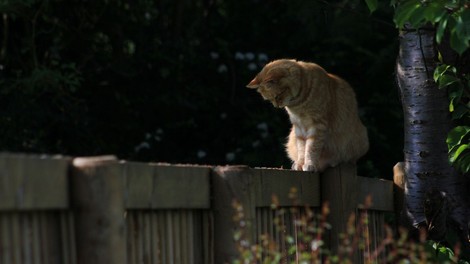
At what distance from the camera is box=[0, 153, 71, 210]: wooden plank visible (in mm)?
2646

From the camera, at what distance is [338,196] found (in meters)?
4.91

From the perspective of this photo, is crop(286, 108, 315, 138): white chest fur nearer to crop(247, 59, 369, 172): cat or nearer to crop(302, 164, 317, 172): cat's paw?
crop(247, 59, 369, 172): cat

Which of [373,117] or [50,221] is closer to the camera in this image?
[50,221]

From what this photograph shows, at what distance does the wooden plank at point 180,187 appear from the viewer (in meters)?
3.40

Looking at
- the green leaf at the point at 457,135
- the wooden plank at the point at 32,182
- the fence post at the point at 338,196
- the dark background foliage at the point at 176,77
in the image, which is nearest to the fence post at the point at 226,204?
the wooden plank at the point at 32,182

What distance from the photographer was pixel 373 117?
9453 mm

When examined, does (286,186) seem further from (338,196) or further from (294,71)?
(294,71)

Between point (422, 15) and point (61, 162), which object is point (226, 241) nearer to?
point (61, 162)

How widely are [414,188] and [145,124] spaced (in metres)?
4.60

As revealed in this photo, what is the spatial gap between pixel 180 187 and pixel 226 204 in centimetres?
34

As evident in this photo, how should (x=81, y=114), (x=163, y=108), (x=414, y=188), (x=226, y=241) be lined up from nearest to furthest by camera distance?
(x=226, y=241)
(x=414, y=188)
(x=81, y=114)
(x=163, y=108)

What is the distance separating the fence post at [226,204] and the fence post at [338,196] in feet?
3.69

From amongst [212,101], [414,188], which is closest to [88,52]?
[212,101]

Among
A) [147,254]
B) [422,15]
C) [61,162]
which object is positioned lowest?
[147,254]
